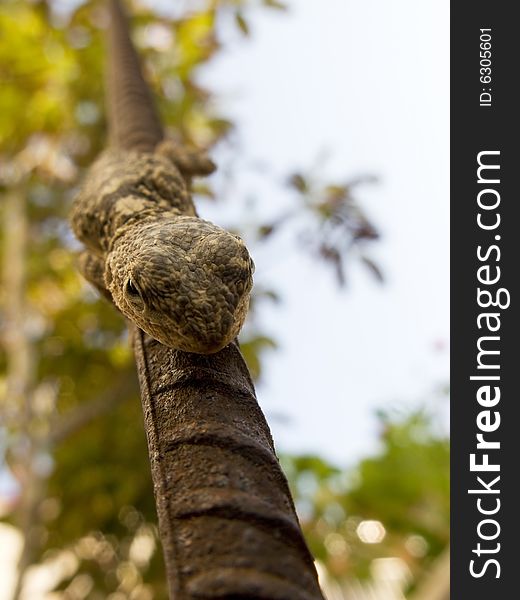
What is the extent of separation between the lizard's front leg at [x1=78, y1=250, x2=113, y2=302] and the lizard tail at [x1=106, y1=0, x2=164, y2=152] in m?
0.33

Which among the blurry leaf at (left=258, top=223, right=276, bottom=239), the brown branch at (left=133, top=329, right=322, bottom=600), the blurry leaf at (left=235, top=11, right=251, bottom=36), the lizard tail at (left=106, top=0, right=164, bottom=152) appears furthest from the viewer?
the blurry leaf at (left=235, top=11, right=251, bottom=36)

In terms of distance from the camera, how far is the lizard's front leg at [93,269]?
4.23 ft

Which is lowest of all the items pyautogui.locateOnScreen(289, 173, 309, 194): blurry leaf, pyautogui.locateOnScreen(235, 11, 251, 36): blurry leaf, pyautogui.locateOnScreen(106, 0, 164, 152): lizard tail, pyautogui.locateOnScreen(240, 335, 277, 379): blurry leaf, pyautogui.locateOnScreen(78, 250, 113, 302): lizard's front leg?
pyautogui.locateOnScreen(78, 250, 113, 302): lizard's front leg

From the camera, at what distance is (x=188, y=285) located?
0.82 m

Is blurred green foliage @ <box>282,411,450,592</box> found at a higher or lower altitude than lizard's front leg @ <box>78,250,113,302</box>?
lower

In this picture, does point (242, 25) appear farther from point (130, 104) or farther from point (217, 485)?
point (217, 485)

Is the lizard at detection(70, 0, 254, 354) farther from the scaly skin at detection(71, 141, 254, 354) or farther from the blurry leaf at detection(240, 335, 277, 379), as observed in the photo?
the blurry leaf at detection(240, 335, 277, 379)

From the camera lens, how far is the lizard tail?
154cm

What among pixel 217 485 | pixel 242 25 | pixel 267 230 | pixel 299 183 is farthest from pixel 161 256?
pixel 242 25

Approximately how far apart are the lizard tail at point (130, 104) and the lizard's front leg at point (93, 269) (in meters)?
0.33

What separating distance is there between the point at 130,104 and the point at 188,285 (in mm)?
1058

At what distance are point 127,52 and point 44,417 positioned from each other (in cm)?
215

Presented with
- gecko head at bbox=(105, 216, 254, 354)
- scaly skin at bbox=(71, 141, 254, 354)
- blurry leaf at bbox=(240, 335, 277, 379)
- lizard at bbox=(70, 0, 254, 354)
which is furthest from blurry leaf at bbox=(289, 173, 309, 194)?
gecko head at bbox=(105, 216, 254, 354)

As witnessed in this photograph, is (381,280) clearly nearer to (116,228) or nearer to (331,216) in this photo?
(331,216)
